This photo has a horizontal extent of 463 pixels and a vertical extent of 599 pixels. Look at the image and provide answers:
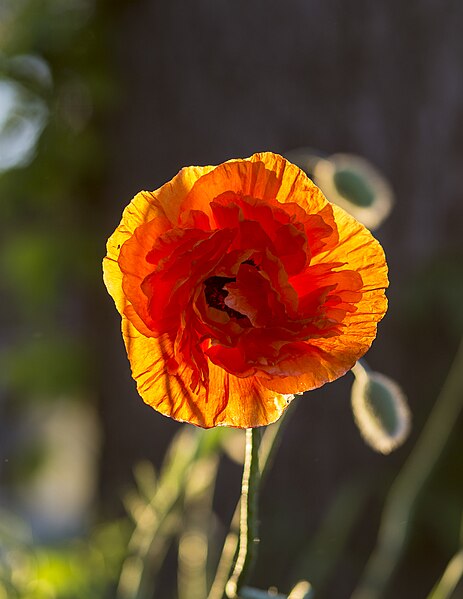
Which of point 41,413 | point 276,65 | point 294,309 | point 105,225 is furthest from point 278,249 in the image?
point 41,413

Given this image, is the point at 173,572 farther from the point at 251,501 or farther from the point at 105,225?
the point at 251,501

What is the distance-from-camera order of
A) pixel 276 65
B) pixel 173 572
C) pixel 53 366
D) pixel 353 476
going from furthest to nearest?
1. pixel 53 366
2. pixel 173 572
3. pixel 276 65
4. pixel 353 476

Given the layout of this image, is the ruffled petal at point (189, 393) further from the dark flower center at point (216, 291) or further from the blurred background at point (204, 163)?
the blurred background at point (204, 163)

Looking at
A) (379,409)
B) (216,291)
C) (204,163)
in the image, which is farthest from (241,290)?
(204,163)

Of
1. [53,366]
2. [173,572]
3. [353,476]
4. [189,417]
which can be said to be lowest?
[173,572]

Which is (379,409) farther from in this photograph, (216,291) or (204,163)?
(204,163)

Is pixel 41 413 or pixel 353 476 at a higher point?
pixel 353 476
